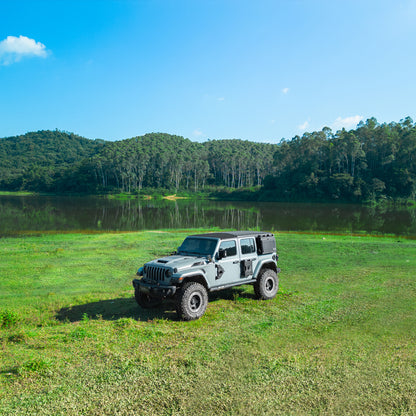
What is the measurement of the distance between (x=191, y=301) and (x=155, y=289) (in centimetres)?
107

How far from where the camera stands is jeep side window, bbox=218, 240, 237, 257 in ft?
34.7

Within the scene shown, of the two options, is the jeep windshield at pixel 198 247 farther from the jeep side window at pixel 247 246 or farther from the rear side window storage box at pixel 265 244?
the rear side window storage box at pixel 265 244

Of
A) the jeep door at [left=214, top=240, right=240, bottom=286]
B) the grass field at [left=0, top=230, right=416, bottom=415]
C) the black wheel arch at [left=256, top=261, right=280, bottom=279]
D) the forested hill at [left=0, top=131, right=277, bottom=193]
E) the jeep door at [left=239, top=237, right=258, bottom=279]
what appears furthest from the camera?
the forested hill at [left=0, top=131, right=277, bottom=193]

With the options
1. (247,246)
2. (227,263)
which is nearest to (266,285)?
(247,246)

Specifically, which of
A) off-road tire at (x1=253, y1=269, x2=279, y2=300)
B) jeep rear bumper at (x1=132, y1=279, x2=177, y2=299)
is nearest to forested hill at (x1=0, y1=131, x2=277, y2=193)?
off-road tire at (x1=253, y1=269, x2=279, y2=300)

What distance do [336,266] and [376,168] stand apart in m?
103

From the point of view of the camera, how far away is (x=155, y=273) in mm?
9750

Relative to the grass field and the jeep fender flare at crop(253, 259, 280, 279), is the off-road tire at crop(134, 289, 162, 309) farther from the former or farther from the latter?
the jeep fender flare at crop(253, 259, 280, 279)

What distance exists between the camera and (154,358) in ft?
23.4

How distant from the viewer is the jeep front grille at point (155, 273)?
9562 mm

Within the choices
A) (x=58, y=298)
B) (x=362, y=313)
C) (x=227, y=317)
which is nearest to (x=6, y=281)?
(x=58, y=298)

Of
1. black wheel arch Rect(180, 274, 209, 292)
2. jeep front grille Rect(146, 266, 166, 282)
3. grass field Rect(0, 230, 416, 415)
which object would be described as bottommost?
grass field Rect(0, 230, 416, 415)

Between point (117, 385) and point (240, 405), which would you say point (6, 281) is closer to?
point (117, 385)

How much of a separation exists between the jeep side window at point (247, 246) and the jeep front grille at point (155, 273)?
2.79m
